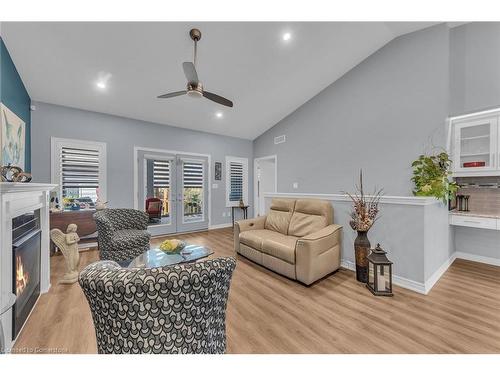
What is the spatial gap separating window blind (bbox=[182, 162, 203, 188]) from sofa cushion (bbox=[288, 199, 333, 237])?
3055 millimetres

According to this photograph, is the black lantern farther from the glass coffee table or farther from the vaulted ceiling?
the vaulted ceiling

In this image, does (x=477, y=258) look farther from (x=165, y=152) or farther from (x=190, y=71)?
(x=165, y=152)

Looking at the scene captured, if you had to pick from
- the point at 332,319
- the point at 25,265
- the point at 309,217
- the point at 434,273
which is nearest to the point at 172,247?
the point at 25,265

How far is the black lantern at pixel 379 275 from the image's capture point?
87.0 inches

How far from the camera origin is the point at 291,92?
448 centimetres

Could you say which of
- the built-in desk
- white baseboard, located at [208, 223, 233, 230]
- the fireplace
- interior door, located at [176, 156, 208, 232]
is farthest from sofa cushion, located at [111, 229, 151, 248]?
the built-in desk

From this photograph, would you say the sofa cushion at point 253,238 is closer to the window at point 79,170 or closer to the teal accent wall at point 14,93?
the window at point 79,170

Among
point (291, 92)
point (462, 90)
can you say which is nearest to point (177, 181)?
point (291, 92)

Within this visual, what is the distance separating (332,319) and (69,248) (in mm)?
3118

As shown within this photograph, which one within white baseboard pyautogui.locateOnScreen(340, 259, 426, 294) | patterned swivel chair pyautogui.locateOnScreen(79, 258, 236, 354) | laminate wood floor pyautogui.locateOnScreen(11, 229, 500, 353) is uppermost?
patterned swivel chair pyautogui.locateOnScreen(79, 258, 236, 354)

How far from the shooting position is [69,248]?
101 inches

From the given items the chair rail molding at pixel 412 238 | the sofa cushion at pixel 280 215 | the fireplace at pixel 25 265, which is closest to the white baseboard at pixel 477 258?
the chair rail molding at pixel 412 238

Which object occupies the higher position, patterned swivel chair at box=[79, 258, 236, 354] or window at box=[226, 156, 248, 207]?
window at box=[226, 156, 248, 207]

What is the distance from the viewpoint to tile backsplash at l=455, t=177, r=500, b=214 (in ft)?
10.1
